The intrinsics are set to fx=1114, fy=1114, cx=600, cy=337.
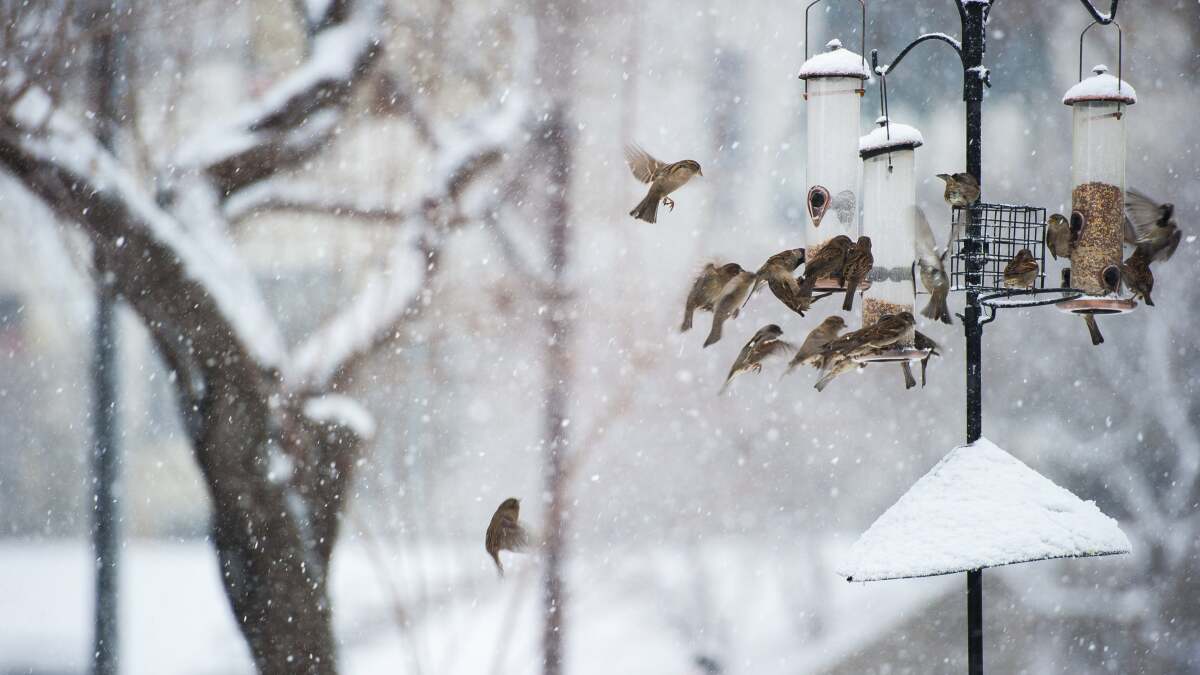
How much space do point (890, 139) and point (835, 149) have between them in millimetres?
95

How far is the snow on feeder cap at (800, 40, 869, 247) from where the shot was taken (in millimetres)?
1668

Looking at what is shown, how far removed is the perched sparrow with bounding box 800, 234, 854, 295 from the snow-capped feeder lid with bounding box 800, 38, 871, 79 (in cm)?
28

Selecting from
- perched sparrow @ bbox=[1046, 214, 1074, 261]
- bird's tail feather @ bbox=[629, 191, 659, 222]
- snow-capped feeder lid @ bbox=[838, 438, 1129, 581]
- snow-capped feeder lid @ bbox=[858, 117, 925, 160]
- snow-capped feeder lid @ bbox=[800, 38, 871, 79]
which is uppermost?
snow-capped feeder lid @ bbox=[800, 38, 871, 79]

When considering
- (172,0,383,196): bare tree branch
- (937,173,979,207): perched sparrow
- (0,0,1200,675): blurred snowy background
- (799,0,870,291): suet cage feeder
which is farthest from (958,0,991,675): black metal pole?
(172,0,383,196): bare tree branch

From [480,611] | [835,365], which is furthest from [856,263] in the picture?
[480,611]

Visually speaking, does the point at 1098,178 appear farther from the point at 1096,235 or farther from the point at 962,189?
the point at 962,189

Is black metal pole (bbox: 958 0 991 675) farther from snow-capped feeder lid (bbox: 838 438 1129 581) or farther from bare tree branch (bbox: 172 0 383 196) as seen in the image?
bare tree branch (bbox: 172 0 383 196)

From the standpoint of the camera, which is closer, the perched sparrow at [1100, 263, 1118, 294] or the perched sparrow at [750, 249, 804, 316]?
the perched sparrow at [750, 249, 804, 316]

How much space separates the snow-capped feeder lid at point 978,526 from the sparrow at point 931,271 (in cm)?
20

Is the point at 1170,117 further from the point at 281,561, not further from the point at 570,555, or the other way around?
the point at 281,561

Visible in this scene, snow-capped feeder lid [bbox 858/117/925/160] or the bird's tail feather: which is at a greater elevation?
snow-capped feeder lid [bbox 858/117/925/160]

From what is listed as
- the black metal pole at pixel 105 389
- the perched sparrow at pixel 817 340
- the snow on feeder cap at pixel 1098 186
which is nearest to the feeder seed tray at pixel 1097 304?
the snow on feeder cap at pixel 1098 186

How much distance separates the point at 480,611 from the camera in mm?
2666

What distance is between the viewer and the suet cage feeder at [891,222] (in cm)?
170
